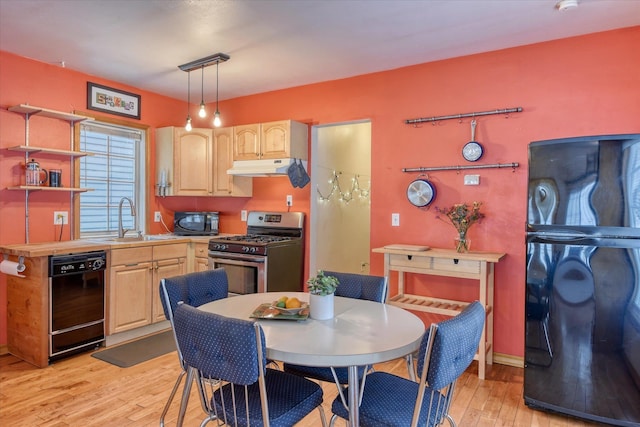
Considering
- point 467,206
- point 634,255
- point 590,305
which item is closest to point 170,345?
point 467,206

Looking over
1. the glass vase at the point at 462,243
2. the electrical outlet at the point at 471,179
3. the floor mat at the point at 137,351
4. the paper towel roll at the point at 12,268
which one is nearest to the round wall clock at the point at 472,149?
the electrical outlet at the point at 471,179

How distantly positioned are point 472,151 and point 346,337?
2.14m

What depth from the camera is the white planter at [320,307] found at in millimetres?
1745

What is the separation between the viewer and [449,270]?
289 centimetres

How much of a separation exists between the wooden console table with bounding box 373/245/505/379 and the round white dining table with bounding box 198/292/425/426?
42.9 inches

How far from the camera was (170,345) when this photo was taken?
3445 mm

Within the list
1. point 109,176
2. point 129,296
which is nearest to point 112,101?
point 109,176

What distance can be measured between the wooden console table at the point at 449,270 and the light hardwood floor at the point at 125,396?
0.28 metres

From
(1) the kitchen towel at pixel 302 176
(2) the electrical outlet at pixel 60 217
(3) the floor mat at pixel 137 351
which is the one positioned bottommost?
(3) the floor mat at pixel 137 351

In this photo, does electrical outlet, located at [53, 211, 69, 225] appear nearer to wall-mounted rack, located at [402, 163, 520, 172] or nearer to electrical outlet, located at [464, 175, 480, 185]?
wall-mounted rack, located at [402, 163, 520, 172]

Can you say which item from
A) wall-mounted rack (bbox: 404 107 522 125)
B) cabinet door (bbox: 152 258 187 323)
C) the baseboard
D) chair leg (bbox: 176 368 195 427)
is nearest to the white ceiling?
wall-mounted rack (bbox: 404 107 522 125)

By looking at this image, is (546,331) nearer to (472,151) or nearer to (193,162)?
Answer: (472,151)

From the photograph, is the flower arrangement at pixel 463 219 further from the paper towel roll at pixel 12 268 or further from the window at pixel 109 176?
the paper towel roll at pixel 12 268

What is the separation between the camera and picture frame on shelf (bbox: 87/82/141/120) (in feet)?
12.2
